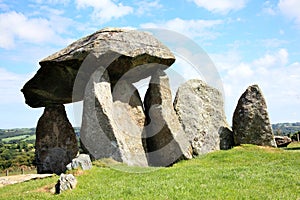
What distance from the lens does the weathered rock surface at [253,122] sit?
973 inches

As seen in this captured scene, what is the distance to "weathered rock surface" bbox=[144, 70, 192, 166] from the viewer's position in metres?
22.1

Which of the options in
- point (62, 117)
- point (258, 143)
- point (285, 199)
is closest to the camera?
point (285, 199)

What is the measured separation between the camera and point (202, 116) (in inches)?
993

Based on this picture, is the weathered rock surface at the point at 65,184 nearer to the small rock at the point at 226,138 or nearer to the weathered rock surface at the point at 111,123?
the weathered rock surface at the point at 111,123

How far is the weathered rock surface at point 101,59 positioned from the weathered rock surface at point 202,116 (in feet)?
10.4

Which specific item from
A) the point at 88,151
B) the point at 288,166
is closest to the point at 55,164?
the point at 88,151

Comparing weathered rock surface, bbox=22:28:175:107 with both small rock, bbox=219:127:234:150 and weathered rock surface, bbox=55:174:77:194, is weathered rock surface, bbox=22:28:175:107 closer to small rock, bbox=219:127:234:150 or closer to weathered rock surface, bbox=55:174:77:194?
small rock, bbox=219:127:234:150

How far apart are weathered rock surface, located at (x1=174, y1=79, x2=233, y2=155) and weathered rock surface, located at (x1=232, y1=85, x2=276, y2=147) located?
1.16m

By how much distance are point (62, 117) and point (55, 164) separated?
363 centimetres

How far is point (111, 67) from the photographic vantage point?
72.7ft

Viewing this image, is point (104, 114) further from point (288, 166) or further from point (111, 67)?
point (288, 166)

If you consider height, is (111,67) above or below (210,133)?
above

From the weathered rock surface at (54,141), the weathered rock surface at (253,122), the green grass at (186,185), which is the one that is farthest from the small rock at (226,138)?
the weathered rock surface at (54,141)

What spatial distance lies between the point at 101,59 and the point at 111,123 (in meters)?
3.90
